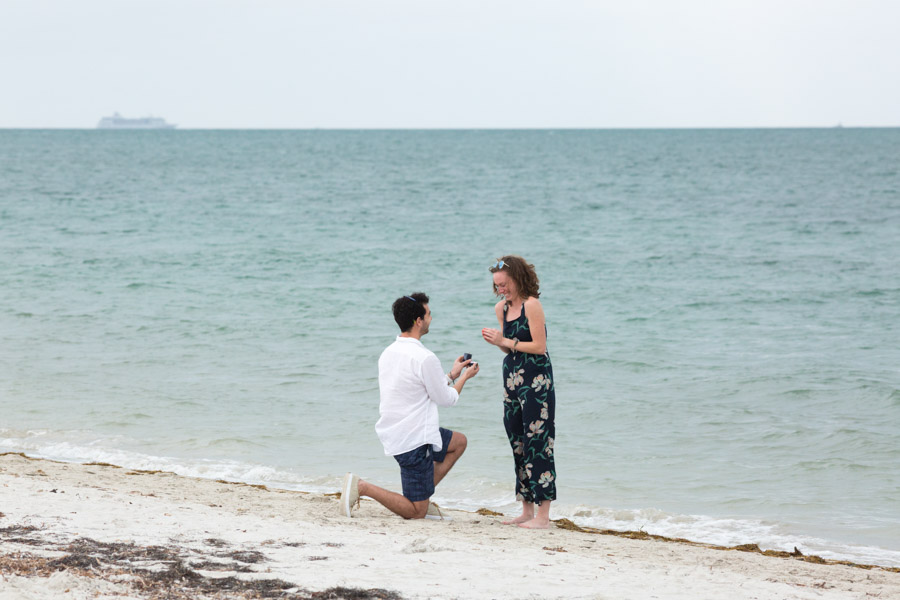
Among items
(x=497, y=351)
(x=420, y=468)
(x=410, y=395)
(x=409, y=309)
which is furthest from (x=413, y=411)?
(x=497, y=351)

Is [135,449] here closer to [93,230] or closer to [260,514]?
[260,514]

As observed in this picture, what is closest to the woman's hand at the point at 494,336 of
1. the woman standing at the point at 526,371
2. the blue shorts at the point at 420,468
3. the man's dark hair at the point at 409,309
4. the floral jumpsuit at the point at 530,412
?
the woman standing at the point at 526,371

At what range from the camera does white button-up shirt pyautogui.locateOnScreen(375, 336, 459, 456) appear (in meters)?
5.43

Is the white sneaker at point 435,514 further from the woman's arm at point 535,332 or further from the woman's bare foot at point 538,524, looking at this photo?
the woman's arm at point 535,332

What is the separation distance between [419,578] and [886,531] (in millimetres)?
3768

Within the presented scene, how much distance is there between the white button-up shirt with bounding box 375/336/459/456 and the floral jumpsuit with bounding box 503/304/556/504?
381mm

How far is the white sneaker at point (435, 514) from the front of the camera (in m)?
5.98

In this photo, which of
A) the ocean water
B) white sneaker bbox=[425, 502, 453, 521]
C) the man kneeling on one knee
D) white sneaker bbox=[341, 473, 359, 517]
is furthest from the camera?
the ocean water

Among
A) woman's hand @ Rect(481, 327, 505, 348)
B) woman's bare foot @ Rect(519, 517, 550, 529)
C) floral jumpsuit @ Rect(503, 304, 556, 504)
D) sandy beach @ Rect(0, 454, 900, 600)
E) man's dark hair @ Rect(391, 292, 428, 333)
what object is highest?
man's dark hair @ Rect(391, 292, 428, 333)

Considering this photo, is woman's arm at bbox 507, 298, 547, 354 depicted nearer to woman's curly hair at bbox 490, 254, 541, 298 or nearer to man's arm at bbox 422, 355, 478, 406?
woman's curly hair at bbox 490, 254, 541, 298

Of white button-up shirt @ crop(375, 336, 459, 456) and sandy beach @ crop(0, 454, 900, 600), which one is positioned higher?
white button-up shirt @ crop(375, 336, 459, 456)

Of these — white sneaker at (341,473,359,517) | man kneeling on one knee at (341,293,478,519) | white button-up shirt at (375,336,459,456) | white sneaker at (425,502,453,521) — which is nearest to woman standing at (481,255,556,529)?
man kneeling on one knee at (341,293,478,519)

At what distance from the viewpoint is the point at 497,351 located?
1270 centimetres

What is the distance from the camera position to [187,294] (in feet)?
54.6
